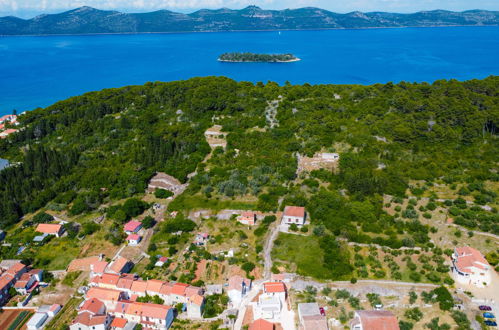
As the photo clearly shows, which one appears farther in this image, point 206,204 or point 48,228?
point 206,204

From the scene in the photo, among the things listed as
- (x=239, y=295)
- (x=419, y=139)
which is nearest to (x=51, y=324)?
(x=239, y=295)

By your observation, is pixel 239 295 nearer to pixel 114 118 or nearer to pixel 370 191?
pixel 370 191

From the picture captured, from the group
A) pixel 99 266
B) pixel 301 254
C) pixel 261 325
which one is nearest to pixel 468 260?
pixel 301 254

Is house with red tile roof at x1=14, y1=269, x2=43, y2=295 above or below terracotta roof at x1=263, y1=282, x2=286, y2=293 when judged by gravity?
below

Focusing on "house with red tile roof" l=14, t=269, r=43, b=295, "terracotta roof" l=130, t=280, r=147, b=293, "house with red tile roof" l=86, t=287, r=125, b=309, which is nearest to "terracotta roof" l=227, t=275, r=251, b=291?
"terracotta roof" l=130, t=280, r=147, b=293

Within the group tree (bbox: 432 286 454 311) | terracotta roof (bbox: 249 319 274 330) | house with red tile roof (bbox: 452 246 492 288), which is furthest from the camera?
house with red tile roof (bbox: 452 246 492 288)

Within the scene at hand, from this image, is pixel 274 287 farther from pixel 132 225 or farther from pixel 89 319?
pixel 132 225

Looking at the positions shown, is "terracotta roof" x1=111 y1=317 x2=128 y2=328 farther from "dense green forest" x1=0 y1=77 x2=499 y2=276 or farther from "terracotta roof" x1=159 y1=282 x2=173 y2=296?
"dense green forest" x1=0 y1=77 x2=499 y2=276
